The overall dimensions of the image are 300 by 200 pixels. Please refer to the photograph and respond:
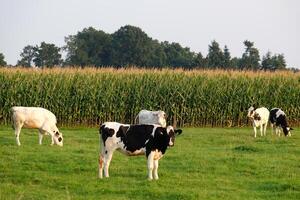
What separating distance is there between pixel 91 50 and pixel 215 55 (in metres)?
16.5

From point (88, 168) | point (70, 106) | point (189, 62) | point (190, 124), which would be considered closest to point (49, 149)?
point (88, 168)

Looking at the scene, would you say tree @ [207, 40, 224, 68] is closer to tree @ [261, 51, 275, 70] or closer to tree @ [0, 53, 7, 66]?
tree @ [261, 51, 275, 70]

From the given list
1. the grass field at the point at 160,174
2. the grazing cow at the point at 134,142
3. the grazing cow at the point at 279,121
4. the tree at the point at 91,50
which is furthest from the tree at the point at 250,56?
the grazing cow at the point at 134,142

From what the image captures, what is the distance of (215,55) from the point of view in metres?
71.2

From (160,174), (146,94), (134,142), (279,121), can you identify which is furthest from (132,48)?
(134,142)

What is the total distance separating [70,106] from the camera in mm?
34562

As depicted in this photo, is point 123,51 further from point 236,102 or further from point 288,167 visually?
point 288,167

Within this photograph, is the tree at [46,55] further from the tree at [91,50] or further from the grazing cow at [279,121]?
the grazing cow at [279,121]

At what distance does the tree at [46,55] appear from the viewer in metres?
73.9

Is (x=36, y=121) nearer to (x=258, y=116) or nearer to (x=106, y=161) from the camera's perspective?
(x=106, y=161)

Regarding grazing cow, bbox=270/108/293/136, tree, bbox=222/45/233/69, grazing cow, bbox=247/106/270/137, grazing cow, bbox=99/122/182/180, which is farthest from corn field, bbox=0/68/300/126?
tree, bbox=222/45/233/69

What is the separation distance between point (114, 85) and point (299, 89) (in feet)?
37.2

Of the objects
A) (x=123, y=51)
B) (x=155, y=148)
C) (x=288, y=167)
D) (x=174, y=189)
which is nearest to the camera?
(x=174, y=189)

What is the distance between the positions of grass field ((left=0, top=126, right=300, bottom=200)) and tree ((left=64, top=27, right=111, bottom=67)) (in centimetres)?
5384
